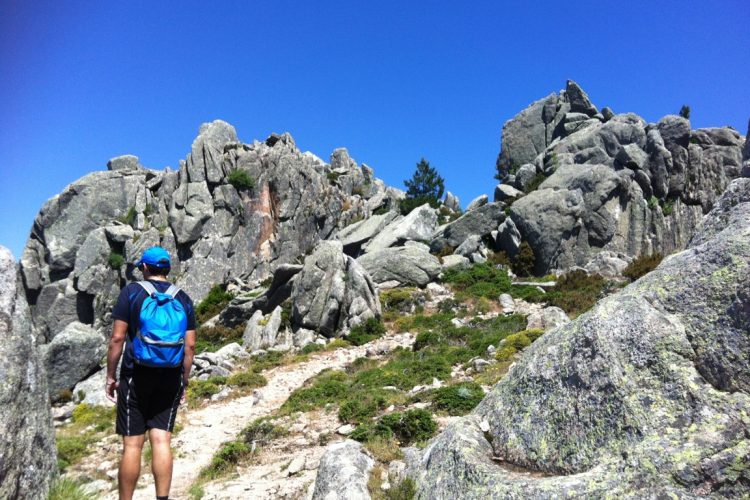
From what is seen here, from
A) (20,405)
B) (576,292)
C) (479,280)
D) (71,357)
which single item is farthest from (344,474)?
(479,280)

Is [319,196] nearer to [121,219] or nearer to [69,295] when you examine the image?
[121,219]

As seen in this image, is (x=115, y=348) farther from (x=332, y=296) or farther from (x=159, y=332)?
(x=332, y=296)

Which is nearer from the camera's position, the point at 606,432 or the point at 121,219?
the point at 606,432

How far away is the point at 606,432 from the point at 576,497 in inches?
28.3

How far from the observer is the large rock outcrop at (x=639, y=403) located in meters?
3.74

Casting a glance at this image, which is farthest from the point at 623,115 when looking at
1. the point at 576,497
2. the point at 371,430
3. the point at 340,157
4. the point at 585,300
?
the point at 576,497

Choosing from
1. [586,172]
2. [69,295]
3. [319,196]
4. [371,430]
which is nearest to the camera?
[371,430]

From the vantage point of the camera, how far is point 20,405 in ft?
17.9

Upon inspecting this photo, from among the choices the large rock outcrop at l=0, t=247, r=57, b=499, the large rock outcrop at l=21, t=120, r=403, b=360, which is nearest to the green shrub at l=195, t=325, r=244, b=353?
the large rock outcrop at l=21, t=120, r=403, b=360

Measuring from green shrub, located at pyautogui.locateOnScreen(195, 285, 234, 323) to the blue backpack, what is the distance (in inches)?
1127

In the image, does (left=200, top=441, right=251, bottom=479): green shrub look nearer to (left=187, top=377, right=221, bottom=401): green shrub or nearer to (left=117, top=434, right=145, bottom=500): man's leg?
(left=117, top=434, right=145, bottom=500): man's leg

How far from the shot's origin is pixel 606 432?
425 cm

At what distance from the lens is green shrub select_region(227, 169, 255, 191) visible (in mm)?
44375

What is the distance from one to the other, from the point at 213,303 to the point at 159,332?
32.6 m
